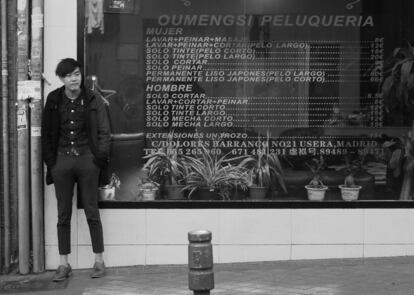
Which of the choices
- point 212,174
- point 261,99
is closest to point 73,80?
point 212,174

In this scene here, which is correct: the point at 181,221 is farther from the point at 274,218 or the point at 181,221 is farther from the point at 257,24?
the point at 257,24

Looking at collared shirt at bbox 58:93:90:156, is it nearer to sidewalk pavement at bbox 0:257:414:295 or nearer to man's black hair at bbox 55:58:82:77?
man's black hair at bbox 55:58:82:77

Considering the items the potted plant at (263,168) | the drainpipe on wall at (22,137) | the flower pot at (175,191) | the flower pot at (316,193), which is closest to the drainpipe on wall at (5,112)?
the drainpipe on wall at (22,137)

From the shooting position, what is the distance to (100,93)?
713cm

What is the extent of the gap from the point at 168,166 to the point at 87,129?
3.69 feet

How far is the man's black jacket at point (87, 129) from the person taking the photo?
6.50 m

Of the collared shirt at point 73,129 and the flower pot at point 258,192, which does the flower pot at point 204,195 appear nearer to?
the flower pot at point 258,192

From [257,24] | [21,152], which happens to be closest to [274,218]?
[257,24]

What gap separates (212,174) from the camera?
730 centimetres

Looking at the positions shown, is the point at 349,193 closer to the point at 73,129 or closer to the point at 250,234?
the point at 250,234

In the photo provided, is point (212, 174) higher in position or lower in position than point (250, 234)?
higher

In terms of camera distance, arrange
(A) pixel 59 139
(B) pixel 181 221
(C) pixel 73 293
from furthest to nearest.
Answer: (B) pixel 181 221
(A) pixel 59 139
(C) pixel 73 293

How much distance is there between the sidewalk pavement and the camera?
6062 millimetres

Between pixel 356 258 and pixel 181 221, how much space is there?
1891 millimetres
